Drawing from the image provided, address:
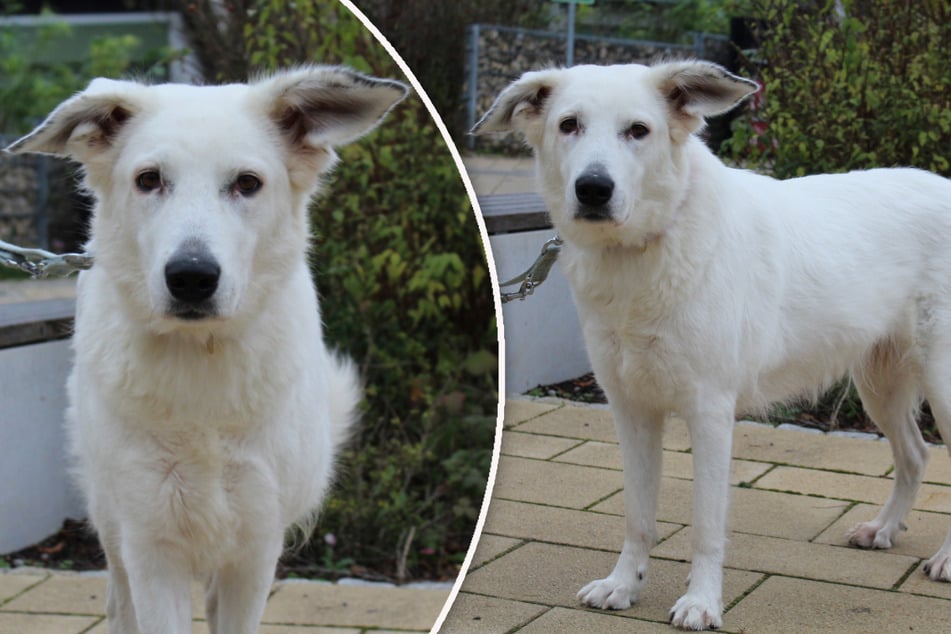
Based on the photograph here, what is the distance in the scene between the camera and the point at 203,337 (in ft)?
7.21

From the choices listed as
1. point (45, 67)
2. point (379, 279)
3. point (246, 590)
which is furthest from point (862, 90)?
point (45, 67)

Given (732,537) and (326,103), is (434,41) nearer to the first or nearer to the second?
(326,103)

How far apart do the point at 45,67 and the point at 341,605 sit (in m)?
1.02

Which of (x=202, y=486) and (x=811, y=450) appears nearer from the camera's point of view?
(x=202, y=486)

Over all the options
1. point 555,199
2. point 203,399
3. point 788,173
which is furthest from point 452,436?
point 788,173

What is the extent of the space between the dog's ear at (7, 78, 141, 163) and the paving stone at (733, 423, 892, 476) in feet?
11.6

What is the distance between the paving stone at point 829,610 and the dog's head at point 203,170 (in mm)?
1886

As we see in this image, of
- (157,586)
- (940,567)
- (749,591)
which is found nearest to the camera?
(157,586)

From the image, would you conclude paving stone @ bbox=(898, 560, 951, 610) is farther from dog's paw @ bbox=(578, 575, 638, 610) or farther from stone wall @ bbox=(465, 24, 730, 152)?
stone wall @ bbox=(465, 24, 730, 152)

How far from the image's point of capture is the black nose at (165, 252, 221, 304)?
1983mm

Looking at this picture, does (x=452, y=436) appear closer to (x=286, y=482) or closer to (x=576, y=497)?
(x=286, y=482)

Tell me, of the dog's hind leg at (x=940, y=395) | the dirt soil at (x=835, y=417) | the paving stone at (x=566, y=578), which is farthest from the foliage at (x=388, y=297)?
the dirt soil at (x=835, y=417)

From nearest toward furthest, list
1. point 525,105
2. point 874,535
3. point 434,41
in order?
point 434,41 < point 525,105 < point 874,535

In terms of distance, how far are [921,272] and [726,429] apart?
935 mm
